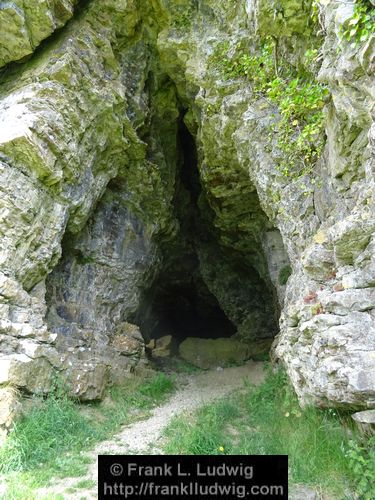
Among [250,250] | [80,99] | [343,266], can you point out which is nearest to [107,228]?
[80,99]

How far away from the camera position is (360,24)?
13.5 ft

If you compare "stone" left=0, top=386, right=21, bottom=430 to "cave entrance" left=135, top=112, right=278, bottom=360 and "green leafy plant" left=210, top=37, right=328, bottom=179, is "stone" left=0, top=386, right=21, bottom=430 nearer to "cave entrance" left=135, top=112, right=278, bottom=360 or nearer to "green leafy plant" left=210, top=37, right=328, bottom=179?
"green leafy plant" left=210, top=37, right=328, bottom=179

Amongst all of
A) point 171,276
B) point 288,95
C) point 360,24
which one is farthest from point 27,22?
point 171,276

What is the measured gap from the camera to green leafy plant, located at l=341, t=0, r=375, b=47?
3924 mm

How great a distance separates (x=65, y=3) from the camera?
8.70 m

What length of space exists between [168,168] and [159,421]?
28.9 feet

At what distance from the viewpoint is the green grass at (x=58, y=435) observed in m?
4.79

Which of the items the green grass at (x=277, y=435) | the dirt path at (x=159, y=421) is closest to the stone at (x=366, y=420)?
the green grass at (x=277, y=435)

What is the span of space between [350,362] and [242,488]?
1.94 m

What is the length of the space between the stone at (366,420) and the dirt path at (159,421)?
312 centimetres

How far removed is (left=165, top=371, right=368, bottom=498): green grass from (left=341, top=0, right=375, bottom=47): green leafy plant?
4.82 meters

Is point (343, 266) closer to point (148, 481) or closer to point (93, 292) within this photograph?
point (148, 481)

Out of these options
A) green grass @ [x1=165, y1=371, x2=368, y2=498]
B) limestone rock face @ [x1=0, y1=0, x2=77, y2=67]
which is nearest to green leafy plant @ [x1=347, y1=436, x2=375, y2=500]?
green grass @ [x1=165, y1=371, x2=368, y2=498]

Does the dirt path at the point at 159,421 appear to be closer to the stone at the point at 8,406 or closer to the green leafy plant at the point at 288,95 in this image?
the stone at the point at 8,406
